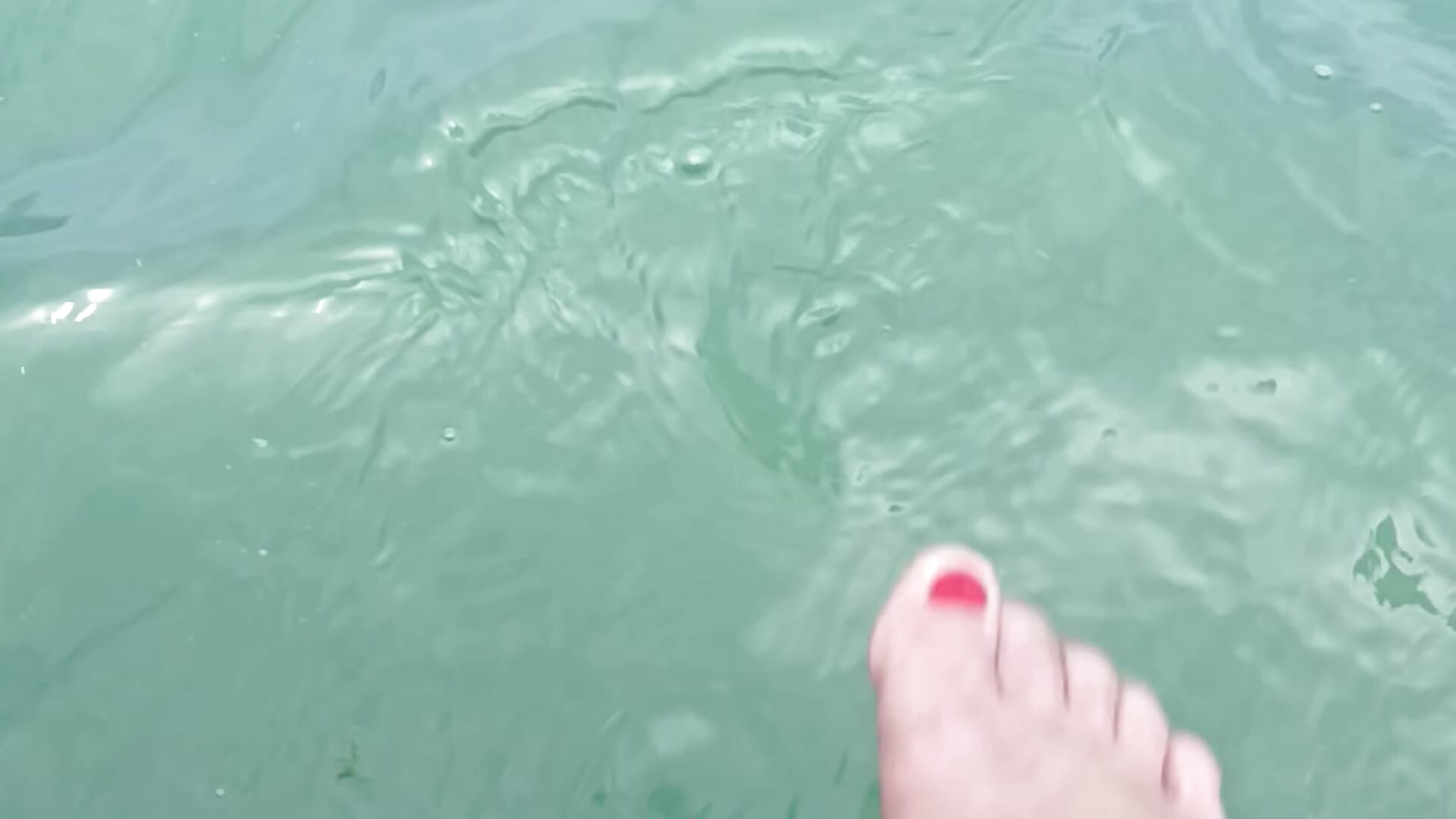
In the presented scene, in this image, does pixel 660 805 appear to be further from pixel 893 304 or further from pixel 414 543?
pixel 893 304

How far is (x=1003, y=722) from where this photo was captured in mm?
1172

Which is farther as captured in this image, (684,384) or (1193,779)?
(684,384)

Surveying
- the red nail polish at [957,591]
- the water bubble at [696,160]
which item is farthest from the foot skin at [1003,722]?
the water bubble at [696,160]

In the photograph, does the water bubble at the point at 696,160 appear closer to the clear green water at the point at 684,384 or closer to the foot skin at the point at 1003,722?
the clear green water at the point at 684,384

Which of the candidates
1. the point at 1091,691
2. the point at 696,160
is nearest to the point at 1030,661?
the point at 1091,691

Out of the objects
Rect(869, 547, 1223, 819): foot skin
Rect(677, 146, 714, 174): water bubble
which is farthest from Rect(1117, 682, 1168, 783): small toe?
Rect(677, 146, 714, 174): water bubble

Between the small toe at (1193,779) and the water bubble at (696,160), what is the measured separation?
776mm

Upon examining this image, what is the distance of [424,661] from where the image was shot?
124 cm

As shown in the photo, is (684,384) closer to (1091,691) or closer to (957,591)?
(957,591)

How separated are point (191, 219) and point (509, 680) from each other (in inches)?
25.0

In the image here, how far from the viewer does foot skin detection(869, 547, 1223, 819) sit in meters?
1.11

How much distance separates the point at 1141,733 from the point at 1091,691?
0.06m

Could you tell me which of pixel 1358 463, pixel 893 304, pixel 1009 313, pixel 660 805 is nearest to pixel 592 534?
pixel 660 805

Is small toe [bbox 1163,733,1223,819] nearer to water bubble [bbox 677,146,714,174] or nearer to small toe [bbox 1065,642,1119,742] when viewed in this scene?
small toe [bbox 1065,642,1119,742]
